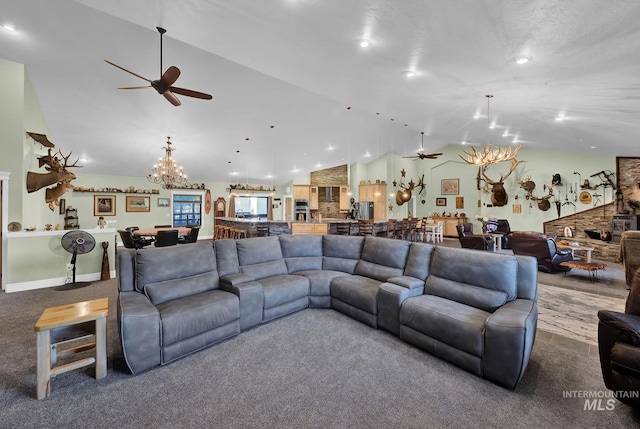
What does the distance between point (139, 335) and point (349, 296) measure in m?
2.21

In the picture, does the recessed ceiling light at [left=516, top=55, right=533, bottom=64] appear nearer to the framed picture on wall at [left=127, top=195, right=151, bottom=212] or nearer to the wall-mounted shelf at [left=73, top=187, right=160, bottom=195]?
the wall-mounted shelf at [left=73, top=187, right=160, bottom=195]

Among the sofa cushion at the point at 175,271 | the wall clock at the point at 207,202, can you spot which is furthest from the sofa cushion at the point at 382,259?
the wall clock at the point at 207,202

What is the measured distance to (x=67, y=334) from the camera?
7.54 feet

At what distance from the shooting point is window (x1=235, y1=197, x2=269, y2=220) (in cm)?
1348

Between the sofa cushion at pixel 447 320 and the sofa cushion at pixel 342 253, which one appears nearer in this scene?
the sofa cushion at pixel 447 320

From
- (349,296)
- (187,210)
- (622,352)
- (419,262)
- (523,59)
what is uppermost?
(523,59)

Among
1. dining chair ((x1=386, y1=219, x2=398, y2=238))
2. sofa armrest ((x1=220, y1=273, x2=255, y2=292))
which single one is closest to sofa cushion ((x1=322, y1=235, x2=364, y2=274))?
sofa armrest ((x1=220, y1=273, x2=255, y2=292))

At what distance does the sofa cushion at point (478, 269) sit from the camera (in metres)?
2.66

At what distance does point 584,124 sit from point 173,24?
7.52m

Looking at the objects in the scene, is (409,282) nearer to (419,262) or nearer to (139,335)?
(419,262)

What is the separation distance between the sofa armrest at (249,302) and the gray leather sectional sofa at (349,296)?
1 cm
